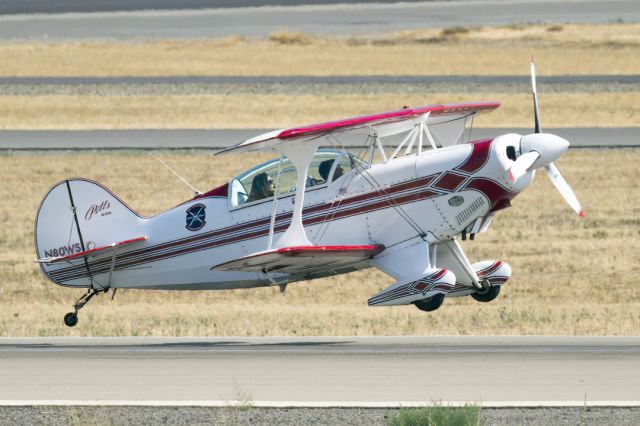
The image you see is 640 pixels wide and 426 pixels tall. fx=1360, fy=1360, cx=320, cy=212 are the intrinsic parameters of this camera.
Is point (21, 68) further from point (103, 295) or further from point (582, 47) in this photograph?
point (103, 295)

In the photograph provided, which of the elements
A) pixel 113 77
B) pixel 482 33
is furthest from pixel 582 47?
pixel 113 77

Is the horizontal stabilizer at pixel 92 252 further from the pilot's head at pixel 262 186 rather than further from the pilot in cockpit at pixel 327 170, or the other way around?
the pilot in cockpit at pixel 327 170

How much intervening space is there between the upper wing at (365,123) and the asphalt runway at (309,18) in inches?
2132

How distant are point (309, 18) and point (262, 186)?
6107 cm

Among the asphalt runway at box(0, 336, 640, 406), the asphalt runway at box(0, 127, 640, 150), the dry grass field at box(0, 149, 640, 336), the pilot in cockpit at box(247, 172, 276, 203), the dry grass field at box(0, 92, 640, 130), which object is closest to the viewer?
the asphalt runway at box(0, 336, 640, 406)

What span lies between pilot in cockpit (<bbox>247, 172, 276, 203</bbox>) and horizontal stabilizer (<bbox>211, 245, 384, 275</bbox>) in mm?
1067

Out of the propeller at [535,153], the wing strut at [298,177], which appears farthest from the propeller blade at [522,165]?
the wing strut at [298,177]

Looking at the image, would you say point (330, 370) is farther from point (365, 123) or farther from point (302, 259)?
point (365, 123)

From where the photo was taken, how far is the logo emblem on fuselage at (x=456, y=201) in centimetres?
1797

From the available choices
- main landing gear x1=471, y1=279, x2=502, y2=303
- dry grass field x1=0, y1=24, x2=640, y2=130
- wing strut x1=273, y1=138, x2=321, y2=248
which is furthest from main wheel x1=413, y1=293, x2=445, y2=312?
dry grass field x1=0, y1=24, x2=640, y2=130

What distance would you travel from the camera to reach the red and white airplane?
58.3 feet

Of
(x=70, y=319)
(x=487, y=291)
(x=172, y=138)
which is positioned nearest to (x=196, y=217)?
(x=70, y=319)

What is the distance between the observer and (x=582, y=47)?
65688mm

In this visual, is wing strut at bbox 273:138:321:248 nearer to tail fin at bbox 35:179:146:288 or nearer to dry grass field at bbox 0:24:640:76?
tail fin at bbox 35:179:146:288
